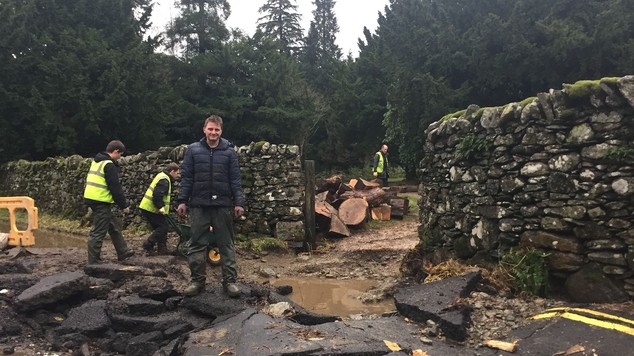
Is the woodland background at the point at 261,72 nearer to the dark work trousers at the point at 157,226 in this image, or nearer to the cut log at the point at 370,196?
the cut log at the point at 370,196

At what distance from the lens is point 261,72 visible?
95.0ft

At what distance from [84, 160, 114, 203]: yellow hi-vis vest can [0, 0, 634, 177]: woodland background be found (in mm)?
15341

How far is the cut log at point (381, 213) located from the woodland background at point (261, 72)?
841 centimetres

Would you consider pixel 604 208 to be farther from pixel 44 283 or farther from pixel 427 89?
pixel 427 89

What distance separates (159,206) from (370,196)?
21.4ft

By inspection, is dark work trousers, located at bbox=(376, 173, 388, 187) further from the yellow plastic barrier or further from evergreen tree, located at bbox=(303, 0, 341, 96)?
evergreen tree, located at bbox=(303, 0, 341, 96)

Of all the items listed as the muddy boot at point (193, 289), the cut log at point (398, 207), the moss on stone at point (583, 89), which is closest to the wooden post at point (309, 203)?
the cut log at point (398, 207)

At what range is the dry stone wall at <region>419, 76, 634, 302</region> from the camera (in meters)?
4.85

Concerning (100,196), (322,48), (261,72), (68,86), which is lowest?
(100,196)

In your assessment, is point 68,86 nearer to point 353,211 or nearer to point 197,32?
point 197,32

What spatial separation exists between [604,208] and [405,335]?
2.47 metres

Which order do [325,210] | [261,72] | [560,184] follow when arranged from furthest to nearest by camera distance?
[261,72], [325,210], [560,184]

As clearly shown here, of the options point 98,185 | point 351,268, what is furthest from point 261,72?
point 98,185

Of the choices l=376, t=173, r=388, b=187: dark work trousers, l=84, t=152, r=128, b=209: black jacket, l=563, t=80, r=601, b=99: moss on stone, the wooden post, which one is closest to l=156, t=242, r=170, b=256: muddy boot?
l=84, t=152, r=128, b=209: black jacket
